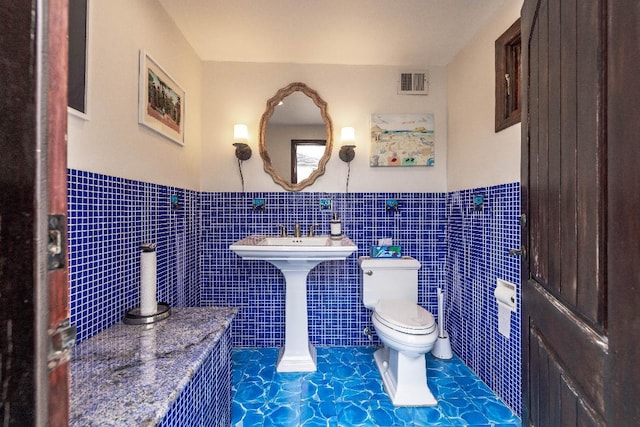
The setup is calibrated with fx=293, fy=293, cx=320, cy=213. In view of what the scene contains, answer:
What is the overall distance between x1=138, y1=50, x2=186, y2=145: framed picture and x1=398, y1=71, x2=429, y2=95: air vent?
5.64 feet

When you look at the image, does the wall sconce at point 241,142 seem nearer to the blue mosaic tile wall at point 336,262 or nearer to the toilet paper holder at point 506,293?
the blue mosaic tile wall at point 336,262

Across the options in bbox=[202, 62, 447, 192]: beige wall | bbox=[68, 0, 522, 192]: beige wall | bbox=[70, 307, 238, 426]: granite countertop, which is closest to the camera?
bbox=[70, 307, 238, 426]: granite countertop

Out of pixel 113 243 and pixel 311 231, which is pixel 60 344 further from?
pixel 311 231

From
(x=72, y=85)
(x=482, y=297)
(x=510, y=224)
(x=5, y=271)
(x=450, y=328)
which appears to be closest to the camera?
(x=5, y=271)

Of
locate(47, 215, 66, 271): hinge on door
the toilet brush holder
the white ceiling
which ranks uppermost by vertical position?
the white ceiling

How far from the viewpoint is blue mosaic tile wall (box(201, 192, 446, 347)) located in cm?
243

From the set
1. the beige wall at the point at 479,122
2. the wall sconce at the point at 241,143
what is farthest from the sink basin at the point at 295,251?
the beige wall at the point at 479,122

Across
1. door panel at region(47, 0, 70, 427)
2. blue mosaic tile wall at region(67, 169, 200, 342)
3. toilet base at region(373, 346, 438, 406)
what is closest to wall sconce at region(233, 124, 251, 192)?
blue mosaic tile wall at region(67, 169, 200, 342)

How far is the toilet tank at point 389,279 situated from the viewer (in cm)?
221

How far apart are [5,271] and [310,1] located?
1993 millimetres

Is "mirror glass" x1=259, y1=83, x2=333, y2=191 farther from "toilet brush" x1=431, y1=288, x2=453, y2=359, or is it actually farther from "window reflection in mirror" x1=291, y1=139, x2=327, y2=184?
"toilet brush" x1=431, y1=288, x2=453, y2=359

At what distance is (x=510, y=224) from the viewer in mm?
1688

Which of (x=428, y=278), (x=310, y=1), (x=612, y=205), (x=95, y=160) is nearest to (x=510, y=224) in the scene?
(x=428, y=278)

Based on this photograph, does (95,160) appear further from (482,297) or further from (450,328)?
(450,328)
